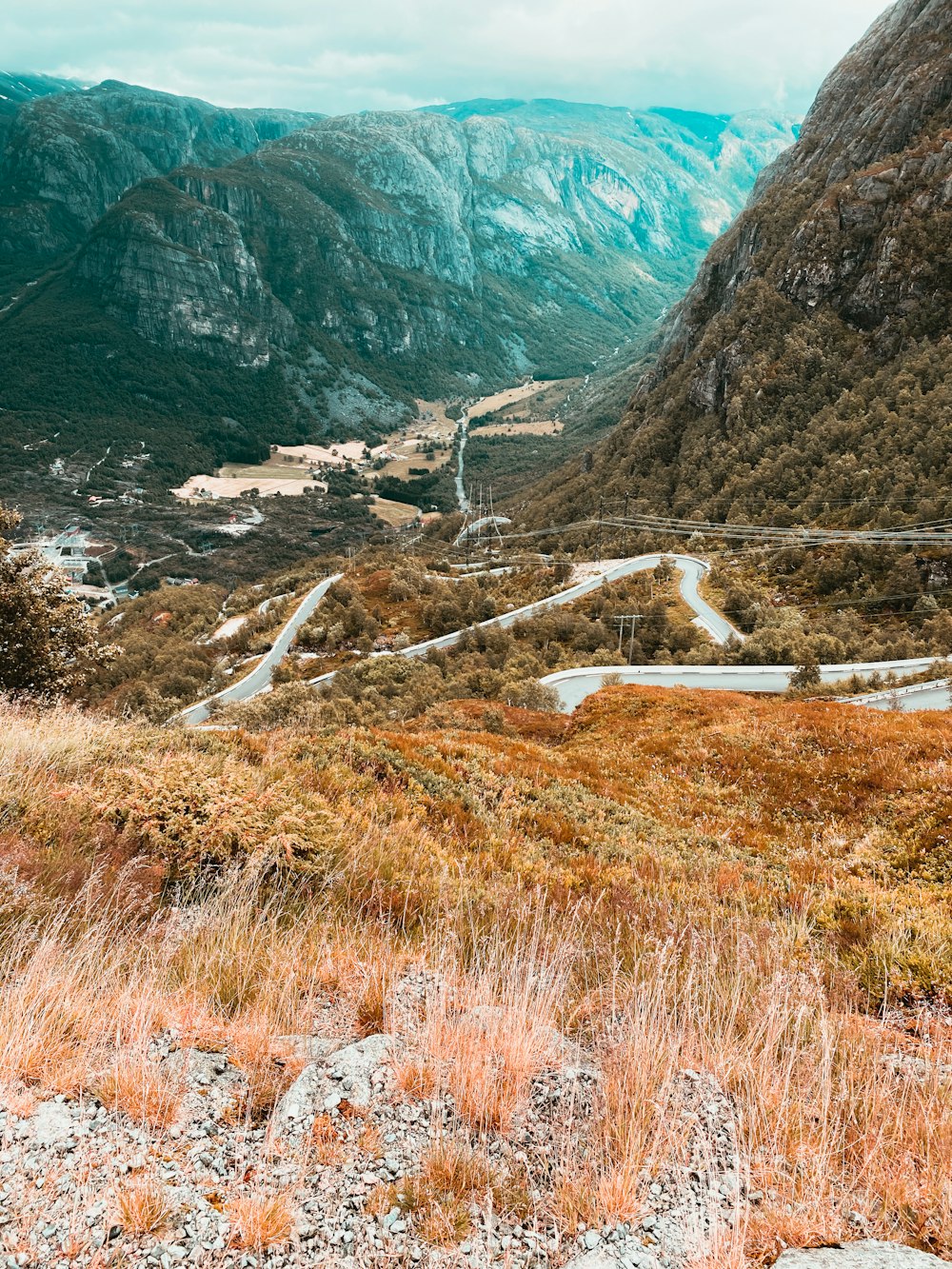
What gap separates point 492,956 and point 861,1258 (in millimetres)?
2747

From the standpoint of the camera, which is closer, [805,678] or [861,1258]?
[861,1258]

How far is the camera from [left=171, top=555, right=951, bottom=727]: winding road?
30.0m

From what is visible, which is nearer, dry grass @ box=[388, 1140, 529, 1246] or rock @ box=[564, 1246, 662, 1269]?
rock @ box=[564, 1246, 662, 1269]

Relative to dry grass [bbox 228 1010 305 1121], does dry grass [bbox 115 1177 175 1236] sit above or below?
above

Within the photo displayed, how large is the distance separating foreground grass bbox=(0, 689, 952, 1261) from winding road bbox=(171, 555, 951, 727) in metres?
9.32

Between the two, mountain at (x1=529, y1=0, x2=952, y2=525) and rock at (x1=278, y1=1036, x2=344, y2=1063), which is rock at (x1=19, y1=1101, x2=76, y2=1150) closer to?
rock at (x1=278, y1=1036, x2=344, y2=1063)

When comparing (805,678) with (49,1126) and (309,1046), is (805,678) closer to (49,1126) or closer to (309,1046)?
(309,1046)

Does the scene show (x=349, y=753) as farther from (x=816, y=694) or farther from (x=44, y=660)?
(x=816, y=694)

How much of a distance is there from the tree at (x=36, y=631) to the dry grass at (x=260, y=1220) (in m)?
16.9

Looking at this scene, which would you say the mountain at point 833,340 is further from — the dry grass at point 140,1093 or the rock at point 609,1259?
the dry grass at point 140,1093

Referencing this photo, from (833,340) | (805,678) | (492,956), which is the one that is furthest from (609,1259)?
(833,340)

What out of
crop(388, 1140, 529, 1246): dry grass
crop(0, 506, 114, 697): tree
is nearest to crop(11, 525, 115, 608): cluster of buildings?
crop(0, 506, 114, 697): tree

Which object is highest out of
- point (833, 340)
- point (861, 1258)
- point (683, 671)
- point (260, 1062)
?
point (833, 340)

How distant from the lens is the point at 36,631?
1856 cm
